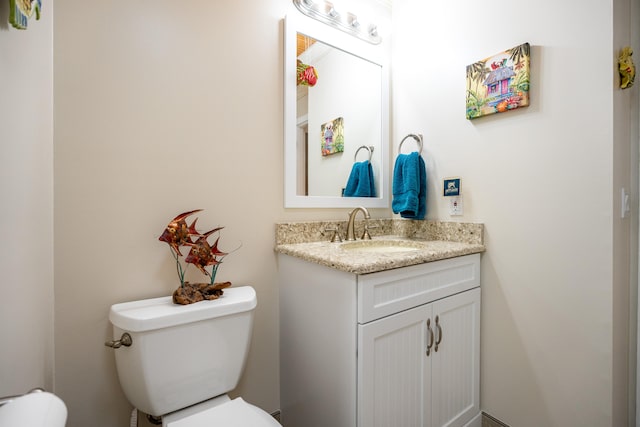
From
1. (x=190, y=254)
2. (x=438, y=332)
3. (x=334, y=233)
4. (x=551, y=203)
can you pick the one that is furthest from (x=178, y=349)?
(x=551, y=203)

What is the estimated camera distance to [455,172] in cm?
148

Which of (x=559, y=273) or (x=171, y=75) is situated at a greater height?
(x=171, y=75)

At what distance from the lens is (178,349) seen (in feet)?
3.10

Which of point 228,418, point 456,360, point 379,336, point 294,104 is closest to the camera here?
point 228,418

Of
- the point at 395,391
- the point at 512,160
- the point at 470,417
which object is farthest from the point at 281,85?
the point at 470,417

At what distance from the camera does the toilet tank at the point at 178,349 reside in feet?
2.97

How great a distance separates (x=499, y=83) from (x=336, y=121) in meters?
0.77

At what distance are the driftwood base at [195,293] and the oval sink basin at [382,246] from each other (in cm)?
62

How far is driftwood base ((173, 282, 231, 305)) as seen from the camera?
1.02m

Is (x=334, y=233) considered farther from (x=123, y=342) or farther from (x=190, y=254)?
(x=123, y=342)

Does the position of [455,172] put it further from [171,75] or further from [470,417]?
[171,75]

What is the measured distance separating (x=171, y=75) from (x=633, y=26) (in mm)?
1783

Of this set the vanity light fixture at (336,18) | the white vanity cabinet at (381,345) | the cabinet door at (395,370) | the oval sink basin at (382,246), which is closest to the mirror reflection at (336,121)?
the vanity light fixture at (336,18)

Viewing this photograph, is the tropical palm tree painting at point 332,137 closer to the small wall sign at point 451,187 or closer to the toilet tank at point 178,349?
the small wall sign at point 451,187
